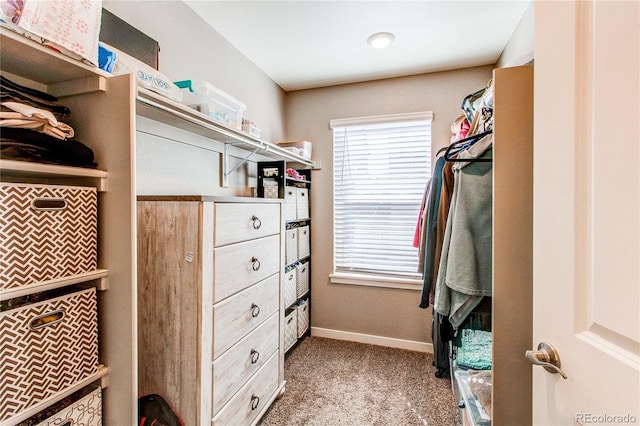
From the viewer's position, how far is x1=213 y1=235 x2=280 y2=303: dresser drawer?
129 cm

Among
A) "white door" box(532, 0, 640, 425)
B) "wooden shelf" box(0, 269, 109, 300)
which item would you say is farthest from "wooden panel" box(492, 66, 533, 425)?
"wooden shelf" box(0, 269, 109, 300)

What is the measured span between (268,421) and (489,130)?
1956 millimetres

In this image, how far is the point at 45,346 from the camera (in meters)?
0.82

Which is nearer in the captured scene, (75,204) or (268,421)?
(75,204)

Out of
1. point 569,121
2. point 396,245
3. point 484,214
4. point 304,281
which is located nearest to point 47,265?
point 569,121

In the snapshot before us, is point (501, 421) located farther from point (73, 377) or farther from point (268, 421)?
point (73, 377)

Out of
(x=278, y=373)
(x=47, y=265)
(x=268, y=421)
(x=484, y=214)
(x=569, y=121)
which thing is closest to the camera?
(x=569, y=121)

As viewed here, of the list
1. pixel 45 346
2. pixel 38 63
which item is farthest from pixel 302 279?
pixel 38 63

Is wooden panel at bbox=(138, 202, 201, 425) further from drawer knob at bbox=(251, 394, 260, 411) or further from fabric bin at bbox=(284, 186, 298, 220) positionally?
fabric bin at bbox=(284, 186, 298, 220)

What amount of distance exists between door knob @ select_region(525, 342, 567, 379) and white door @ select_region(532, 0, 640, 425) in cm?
1

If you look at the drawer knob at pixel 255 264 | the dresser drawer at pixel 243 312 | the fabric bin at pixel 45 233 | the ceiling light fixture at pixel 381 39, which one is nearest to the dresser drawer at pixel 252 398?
the dresser drawer at pixel 243 312

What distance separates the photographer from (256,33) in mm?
1958

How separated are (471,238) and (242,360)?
1254 millimetres

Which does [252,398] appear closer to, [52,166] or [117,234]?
[117,234]
